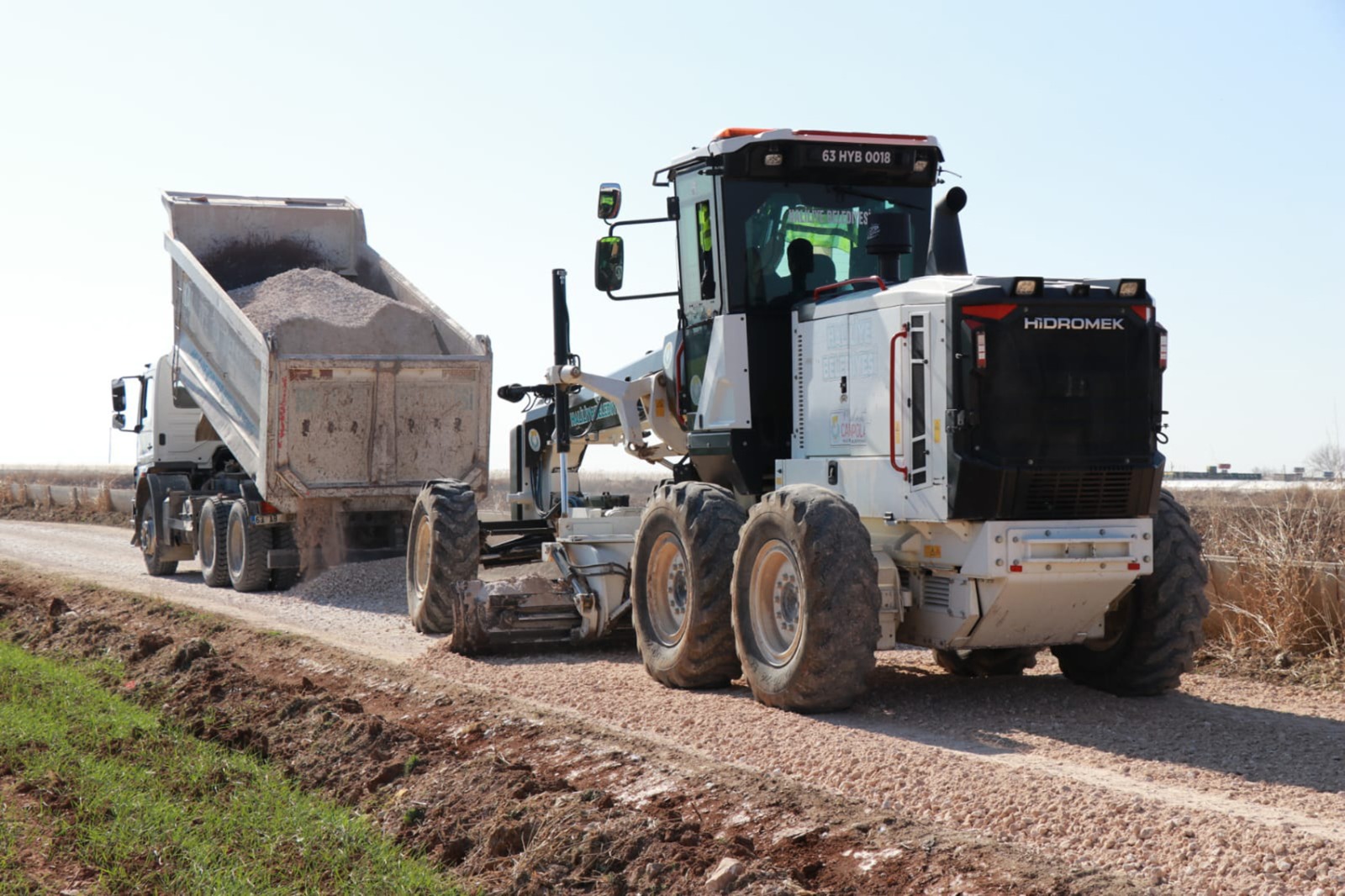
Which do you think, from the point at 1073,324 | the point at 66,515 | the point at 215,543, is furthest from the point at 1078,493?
the point at 66,515

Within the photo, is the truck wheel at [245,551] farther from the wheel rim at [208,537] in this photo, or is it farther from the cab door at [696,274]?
the cab door at [696,274]

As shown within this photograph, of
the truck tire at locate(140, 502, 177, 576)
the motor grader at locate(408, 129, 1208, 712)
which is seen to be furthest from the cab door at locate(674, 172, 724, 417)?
the truck tire at locate(140, 502, 177, 576)

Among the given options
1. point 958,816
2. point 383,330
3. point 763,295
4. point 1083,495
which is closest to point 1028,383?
point 1083,495

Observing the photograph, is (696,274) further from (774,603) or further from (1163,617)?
(1163,617)

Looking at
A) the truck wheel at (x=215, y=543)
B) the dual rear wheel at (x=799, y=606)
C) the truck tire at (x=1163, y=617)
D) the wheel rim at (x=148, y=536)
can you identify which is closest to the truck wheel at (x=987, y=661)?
the dual rear wheel at (x=799, y=606)

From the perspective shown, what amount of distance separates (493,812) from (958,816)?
2.02m

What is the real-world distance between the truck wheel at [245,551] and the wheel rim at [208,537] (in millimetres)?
574

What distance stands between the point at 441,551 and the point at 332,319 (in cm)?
501

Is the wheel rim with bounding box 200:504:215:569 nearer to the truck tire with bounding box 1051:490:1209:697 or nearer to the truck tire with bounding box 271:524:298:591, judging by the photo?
the truck tire with bounding box 271:524:298:591

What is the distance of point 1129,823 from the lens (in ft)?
19.0

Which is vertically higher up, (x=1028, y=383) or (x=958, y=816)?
(x=1028, y=383)

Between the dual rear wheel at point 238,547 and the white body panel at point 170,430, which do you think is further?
the white body panel at point 170,430

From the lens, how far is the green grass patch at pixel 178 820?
6.00 meters

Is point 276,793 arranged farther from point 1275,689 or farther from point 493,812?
point 1275,689
